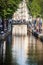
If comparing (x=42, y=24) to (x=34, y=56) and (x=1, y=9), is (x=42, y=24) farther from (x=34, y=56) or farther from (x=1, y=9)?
(x=34, y=56)

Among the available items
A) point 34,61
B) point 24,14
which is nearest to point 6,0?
point 34,61

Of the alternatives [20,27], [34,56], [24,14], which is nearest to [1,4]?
[34,56]

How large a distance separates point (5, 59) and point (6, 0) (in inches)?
487

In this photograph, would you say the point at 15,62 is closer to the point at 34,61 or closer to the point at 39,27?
the point at 34,61

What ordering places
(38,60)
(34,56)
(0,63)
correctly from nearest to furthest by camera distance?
1. (0,63)
2. (38,60)
3. (34,56)

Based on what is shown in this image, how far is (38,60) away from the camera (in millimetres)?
19391

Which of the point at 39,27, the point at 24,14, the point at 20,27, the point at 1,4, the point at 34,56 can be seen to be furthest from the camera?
the point at 24,14

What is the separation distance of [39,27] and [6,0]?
1550 cm

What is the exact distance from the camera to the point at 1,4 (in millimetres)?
30656

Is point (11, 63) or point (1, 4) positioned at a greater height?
point (1, 4)

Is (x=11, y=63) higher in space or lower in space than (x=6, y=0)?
lower

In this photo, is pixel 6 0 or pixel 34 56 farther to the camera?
pixel 6 0

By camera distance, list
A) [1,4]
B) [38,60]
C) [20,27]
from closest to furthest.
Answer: [38,60] → [1,4] → [20,27]

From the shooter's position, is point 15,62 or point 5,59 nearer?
point 15,62
